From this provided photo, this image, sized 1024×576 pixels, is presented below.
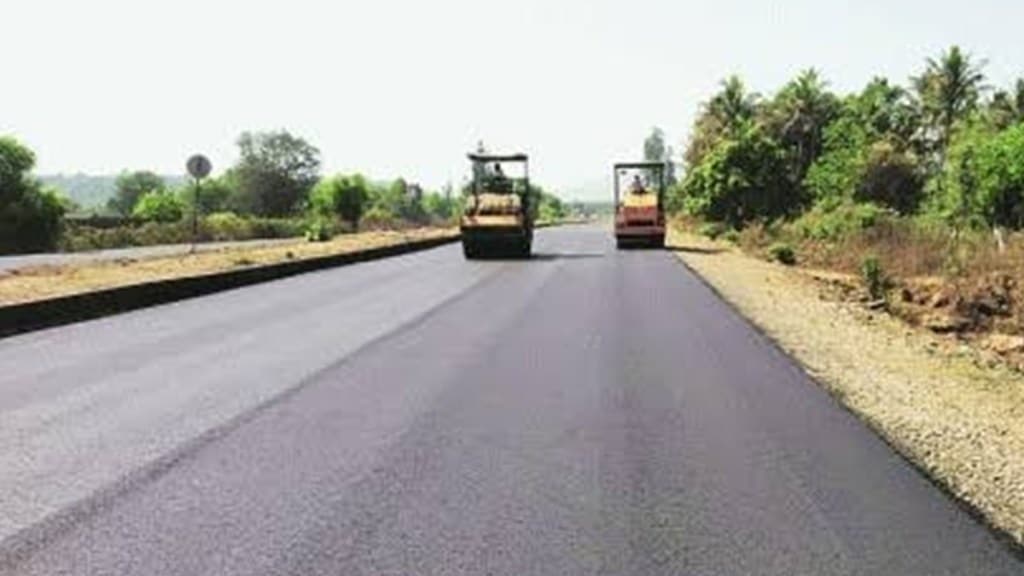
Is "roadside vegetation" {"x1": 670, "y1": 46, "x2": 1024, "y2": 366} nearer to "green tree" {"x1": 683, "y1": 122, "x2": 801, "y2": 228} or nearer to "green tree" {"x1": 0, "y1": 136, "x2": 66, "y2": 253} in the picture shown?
"green tree" {"x1": 683, "y1": 122, "x2": 801, "y2": 228}

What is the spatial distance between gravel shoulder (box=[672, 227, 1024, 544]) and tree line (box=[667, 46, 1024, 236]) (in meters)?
19.9

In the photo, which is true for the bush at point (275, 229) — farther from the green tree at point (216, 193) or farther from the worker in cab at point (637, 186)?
the green tree at point (216, 193)

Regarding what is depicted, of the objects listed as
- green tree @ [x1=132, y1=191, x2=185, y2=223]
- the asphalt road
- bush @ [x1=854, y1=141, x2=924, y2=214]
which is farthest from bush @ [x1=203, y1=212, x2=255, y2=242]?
the asphalt road

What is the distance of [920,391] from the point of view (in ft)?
39.6

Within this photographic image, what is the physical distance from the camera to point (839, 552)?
5.94 meters

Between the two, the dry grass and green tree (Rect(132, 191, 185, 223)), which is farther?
green tree (Rect(132, 191, 185, 223))

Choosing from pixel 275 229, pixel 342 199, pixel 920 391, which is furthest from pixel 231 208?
pixel 920 391

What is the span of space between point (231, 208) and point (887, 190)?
99.5m

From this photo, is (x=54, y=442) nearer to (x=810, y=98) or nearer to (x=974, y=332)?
(x=974, y=332)

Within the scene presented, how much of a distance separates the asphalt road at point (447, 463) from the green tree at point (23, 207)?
1865 inches

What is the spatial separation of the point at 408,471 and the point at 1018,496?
356cm

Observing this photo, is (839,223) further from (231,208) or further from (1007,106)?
(231,208)

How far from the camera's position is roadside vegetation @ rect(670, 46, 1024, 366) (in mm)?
26000

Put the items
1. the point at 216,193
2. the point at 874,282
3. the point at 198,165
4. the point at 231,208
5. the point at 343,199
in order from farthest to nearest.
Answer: the point at 216,193 → the point at 231,208 → the point at 343,199 → the point at 198,165 → the point at 874,282
